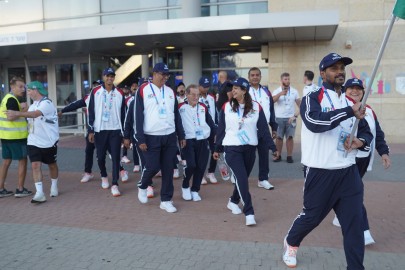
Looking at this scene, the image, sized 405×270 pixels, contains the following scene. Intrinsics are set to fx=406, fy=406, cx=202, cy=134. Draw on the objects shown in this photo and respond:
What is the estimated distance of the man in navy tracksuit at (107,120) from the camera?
6898 mm

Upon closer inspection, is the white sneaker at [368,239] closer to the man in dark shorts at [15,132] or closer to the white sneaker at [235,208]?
the white sneaker at [235,208]

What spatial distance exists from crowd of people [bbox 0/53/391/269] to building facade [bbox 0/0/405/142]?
343 centimetres

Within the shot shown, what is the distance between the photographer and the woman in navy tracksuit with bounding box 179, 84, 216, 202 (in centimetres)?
646

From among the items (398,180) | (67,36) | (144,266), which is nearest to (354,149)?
(144,266)

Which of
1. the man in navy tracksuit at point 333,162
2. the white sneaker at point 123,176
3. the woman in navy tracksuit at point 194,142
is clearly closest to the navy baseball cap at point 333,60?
the man in navy tracksuit at point 333,162

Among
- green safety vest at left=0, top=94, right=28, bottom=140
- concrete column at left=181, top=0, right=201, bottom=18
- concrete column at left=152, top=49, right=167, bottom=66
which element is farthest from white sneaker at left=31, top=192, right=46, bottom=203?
concrete column at left=152, top=49, right=167, bottom=66

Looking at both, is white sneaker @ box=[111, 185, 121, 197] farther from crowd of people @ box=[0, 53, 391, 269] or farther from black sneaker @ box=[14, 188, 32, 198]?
black sneaker @ box=[14, 188, 32, 198]

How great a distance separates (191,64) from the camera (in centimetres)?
1423

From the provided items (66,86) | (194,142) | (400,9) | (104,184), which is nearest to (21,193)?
(104,184)

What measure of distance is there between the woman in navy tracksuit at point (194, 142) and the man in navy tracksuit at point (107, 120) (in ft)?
3.91

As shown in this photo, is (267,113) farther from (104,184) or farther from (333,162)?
(333,162)

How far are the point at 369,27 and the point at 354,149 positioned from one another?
→ 32.7 feet

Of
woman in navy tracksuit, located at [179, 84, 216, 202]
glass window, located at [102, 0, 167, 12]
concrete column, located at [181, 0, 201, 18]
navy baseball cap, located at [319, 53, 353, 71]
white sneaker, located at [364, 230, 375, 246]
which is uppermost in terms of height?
glass window, located at [102, 0, 167, 12]

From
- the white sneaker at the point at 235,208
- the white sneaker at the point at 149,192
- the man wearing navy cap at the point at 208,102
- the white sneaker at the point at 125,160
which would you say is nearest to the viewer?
the white sneaker at the point at 235,208
